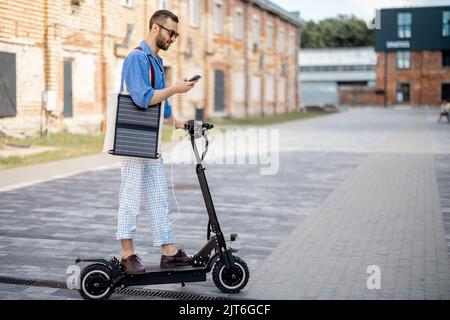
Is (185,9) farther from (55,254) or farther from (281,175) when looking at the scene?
(55,254)

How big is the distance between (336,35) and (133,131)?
8869 centimetres

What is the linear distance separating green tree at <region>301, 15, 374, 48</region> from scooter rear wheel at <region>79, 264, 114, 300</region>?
87.2 m

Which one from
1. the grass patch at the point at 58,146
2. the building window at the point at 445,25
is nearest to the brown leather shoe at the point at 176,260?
the grass patch at the point at 58,146

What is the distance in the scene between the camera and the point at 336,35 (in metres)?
90.1

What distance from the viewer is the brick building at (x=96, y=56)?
1781cm

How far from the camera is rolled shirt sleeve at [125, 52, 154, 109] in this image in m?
4.51

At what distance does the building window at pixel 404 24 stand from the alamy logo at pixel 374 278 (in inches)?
2263

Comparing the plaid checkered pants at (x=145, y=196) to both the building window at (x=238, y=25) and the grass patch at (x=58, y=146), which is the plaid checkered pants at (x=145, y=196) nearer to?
the grass patch at (x=58, y=146)

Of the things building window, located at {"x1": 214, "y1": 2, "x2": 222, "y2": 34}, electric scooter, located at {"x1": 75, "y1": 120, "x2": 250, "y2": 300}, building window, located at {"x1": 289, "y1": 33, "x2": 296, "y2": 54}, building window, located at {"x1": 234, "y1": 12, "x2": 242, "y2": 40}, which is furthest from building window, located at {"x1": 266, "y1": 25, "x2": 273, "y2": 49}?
electric scooter, located at {"x1": 75, "y1": 120, "x2": 250, "y2": 300}

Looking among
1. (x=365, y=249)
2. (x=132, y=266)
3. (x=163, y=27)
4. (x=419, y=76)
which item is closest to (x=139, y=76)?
(x=163, y=27)

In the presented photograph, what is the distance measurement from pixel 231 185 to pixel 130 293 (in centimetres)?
620

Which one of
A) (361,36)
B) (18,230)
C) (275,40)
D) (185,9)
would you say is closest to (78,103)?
(185,9)

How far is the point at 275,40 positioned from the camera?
144 feet

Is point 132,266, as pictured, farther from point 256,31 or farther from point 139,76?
point 256,31
